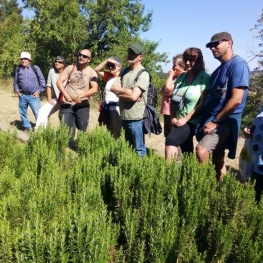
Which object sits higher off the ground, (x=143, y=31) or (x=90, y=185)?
(x=143, y=31)

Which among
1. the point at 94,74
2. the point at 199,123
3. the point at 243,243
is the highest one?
the point at 94,74

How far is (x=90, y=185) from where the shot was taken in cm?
256

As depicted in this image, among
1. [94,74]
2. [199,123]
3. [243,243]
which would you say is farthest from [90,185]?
[94,74]

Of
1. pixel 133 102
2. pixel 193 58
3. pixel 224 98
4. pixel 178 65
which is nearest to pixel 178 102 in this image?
pixel 193 58

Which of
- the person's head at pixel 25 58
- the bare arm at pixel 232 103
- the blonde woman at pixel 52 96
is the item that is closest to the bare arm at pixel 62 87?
the blonde woman at pixel 52 96

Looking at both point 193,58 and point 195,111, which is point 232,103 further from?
point 193,58

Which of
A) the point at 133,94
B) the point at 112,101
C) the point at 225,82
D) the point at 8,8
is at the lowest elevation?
the point at 112,101

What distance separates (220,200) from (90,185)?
0.94m

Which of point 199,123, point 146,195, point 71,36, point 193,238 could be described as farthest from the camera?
point 71,36

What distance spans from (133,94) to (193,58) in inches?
33.7

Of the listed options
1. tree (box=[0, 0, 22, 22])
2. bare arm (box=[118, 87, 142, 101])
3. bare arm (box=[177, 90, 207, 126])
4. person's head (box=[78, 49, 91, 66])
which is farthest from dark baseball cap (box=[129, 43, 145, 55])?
tree (box=[0, 0, 22, 22])

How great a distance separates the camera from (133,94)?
4.21 m

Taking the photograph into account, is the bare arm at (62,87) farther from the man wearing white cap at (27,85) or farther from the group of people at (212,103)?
the man wearing white cap at (27,85)

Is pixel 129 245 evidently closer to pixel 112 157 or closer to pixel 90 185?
pixel 90 185
